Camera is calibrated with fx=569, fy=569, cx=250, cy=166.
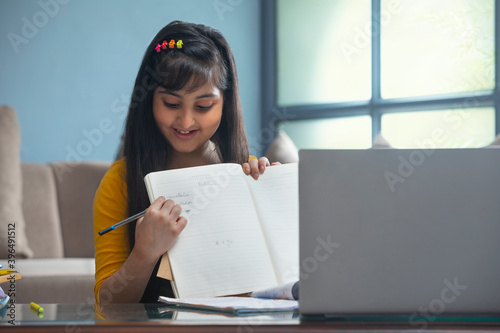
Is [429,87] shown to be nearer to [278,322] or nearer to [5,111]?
[5,111]

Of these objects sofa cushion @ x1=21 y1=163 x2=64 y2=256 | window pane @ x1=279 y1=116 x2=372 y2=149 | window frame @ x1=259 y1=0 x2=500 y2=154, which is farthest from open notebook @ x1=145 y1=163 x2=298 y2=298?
window pane @ x1=279 y1=116 x2=372 y2=149

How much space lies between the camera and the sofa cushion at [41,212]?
7.95 ft

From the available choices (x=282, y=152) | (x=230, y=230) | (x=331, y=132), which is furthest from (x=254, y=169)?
(x=331, y=132)

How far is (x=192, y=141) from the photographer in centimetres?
123

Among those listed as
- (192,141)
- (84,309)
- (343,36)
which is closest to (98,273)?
(192,141)

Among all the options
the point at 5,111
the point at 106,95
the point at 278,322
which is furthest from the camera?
the point at 106,95

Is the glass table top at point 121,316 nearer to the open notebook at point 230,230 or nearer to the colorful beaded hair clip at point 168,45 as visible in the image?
the open notebook at point 230,230

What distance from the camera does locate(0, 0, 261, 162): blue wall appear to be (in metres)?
2.76

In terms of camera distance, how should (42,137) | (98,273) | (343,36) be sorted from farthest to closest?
(343,36) → (42,137) → (98,273)

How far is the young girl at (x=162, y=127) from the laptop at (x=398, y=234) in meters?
0.48

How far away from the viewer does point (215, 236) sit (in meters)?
0.92

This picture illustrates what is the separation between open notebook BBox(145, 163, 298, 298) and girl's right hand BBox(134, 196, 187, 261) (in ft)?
0.05

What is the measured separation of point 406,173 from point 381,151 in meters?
0.04

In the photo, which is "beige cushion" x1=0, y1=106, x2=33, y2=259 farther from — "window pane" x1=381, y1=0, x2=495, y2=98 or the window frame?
"window pane" x1=381, y1=0, x2=495, y2=98
